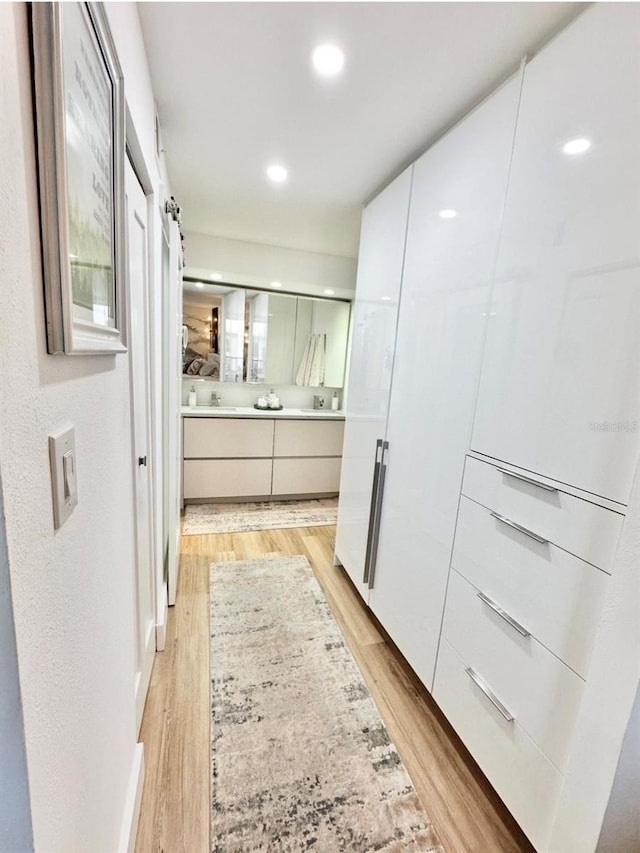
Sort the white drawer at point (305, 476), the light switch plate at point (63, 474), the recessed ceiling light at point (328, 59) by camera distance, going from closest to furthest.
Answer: the light switch plate at point (63, 474) → the recessed ceiling light at point (328, 59) → the white drawer at point (305, 476)

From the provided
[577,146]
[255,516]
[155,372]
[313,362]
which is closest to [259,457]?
[255,516]

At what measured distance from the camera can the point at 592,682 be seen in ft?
2.85

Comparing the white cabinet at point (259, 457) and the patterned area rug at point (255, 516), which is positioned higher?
the white cabinet at point (259, 457)

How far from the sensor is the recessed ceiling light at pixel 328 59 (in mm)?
1185

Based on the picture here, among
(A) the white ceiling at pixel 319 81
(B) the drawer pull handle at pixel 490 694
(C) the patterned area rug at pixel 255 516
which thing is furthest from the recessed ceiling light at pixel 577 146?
(C) the patterned area rug at pixel 255 516

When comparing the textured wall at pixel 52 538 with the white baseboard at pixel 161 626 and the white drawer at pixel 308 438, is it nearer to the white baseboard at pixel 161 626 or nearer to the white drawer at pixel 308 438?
the white baseboard at pixel 161 626

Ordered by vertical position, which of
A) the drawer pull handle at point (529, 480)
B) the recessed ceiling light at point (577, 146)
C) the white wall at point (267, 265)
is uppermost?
the white wall at point (267, 265)

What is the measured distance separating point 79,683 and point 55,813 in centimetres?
16

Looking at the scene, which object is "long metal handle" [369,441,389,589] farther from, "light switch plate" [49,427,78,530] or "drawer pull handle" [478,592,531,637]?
"light switch plate" [49,427,78,530]

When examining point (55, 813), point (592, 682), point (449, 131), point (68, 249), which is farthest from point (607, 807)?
point (449, 131)

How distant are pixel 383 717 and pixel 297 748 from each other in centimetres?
38

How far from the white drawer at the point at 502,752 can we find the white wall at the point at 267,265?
3070mm

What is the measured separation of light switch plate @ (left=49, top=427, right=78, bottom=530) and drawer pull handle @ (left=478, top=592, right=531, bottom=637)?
47.9 inches

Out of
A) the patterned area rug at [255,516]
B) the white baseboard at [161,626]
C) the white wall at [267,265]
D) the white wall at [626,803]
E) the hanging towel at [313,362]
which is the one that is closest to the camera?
the white wall at [626,803]
